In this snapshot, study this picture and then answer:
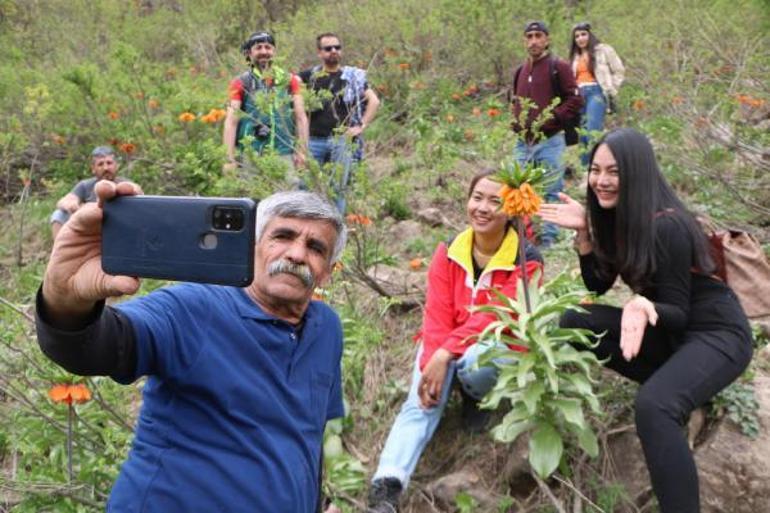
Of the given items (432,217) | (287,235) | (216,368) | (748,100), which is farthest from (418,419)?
(748,100)

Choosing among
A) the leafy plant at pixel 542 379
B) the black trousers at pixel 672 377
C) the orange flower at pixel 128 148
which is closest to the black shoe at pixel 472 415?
the leafy plant at pixel 542 379

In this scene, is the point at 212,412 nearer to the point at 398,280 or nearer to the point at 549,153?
the point at 398,280

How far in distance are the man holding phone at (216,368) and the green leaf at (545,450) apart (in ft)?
4.06

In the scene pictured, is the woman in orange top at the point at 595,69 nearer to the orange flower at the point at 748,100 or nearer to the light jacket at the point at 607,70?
the light jacket at the point at 607,70

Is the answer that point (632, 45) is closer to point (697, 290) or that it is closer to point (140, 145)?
point (140, 145)

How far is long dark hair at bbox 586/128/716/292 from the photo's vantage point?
10.7 feet

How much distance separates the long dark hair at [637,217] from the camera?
326cm

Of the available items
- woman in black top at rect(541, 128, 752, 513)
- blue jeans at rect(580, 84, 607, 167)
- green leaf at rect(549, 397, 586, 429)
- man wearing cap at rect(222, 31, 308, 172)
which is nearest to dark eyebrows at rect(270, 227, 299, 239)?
woman in black top at rect(541, 128, 752, 513)

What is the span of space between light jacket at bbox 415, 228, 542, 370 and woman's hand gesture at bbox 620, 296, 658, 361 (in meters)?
0.65

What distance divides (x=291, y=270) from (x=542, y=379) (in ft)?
4.82

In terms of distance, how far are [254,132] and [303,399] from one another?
3854 mm

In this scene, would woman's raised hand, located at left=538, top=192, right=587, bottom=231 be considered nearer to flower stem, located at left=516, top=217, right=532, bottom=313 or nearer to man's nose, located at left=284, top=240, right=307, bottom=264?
flower stem, located at left=516, top=217, right=532, bottom=313

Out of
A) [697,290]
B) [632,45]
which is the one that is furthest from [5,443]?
[632,45]

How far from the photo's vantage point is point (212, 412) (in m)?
1.99
